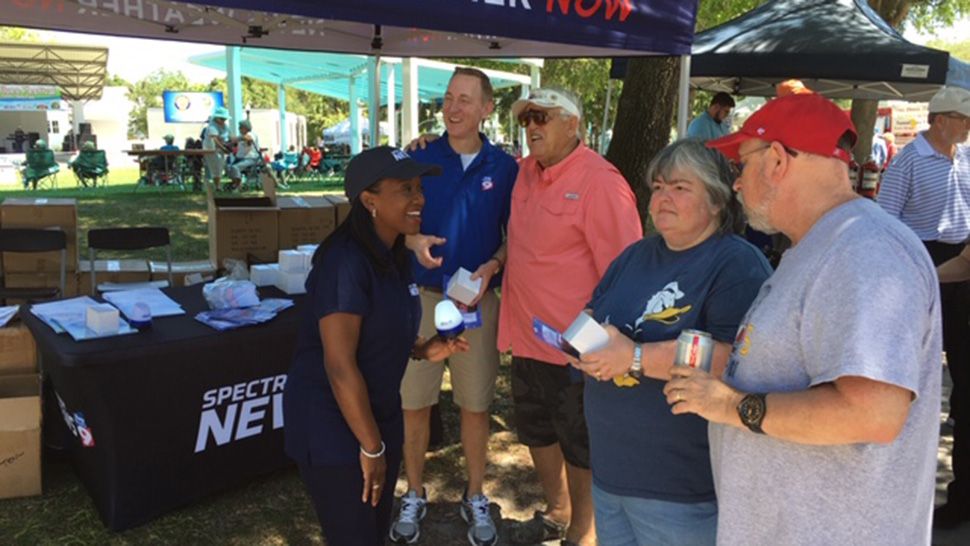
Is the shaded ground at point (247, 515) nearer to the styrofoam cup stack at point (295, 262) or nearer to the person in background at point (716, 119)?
the styrofoam cup stack at point (295, 262)

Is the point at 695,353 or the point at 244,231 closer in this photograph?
the point at 695,353

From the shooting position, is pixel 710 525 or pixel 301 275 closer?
pixel 710 525

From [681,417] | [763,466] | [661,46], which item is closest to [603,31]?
[661,46]

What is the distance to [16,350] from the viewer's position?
3.40 m

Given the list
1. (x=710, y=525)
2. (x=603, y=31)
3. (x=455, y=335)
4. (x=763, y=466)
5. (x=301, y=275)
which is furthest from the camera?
(x=301, y=275)

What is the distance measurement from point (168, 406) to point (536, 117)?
194cm

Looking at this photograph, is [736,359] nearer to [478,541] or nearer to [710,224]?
[710,224]

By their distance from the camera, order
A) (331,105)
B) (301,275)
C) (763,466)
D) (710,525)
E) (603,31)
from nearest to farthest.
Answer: (763,466) → (710,525) → (603,31) → (301,275) → (331,105)

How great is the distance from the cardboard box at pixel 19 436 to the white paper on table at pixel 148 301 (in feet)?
1.75

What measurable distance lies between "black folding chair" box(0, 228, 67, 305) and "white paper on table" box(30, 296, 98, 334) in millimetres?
1925

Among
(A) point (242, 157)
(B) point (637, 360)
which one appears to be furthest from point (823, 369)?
(A) point (242, 157)

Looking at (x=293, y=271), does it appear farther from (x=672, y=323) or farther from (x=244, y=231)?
(x=672, y=323)

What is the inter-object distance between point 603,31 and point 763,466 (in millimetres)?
2640

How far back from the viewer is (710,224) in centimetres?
187
